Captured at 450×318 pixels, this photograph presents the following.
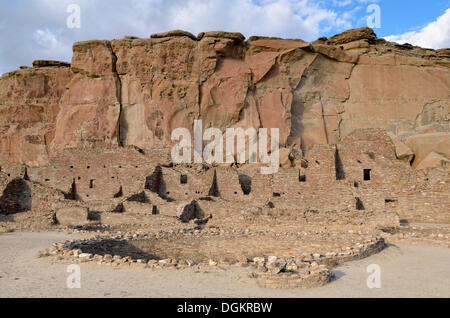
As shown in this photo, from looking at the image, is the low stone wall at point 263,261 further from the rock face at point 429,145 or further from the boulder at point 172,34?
the boulder at point 172,34

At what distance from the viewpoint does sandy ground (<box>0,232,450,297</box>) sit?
18.0 ft

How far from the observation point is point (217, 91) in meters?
28.0

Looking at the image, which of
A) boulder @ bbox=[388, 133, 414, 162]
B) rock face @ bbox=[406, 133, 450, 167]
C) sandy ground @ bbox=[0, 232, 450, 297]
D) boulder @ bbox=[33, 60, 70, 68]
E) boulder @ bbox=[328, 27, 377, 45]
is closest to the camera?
sandy ground @ bbox=[0, 232, 450, 297]

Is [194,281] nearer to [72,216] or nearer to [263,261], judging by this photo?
[263,261]

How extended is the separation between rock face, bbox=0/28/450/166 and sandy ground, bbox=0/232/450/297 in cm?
1977

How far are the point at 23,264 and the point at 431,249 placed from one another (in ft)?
32.3

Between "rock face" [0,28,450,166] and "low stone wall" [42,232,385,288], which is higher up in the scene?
"rock face" [0,28,450,166]

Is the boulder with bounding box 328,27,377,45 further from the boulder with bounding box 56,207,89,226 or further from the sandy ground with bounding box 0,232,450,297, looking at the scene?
the sandy ground with bounding box 0,232,450,297

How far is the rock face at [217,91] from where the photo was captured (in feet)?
90.8

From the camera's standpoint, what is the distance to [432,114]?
30.4m

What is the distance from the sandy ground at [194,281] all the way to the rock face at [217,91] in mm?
19773

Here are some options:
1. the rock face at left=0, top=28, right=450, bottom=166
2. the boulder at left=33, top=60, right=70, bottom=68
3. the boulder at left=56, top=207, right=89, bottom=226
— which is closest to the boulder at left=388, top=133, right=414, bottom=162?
the rock face at left=0, top=28, right=450, bottom=166

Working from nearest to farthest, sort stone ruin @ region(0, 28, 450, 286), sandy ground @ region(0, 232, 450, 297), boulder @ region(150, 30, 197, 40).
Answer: sandy ground @ region(0, 232, 450, 297), stone ruin @ region(0, 28, 450, 286), boulder @ region(150, 30, 197, 40)
